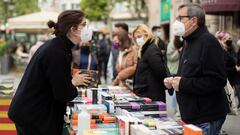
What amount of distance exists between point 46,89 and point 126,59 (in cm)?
348

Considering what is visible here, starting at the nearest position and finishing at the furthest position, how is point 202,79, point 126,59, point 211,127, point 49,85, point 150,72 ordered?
point 49,85 → point 202,79 → point 211,127 → point 150,72 → point 126,59

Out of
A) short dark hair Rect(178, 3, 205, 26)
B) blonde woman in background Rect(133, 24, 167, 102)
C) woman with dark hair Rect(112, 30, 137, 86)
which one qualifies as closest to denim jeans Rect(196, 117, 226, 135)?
short dark hair Rect(178, 3, 205, 26)

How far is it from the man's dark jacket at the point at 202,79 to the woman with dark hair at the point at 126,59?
3015 mm

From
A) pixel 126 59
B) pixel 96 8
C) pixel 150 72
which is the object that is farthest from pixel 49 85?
pixel 96 8

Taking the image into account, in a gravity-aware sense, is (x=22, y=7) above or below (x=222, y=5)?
below

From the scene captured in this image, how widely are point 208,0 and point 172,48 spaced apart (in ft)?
13.1

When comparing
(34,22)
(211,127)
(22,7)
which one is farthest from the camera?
(22,7)

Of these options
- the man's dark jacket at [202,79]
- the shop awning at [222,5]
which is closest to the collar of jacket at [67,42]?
the man's dark jacket at [202,79]

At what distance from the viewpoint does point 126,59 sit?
7.41m

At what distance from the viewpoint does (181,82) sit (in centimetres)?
418

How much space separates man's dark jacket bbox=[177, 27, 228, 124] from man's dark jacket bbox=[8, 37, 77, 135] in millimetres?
980

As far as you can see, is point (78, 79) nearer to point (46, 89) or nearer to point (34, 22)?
point (46, 89)

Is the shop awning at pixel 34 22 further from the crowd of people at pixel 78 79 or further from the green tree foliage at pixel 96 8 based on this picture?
the green tree foliage at pixel 96 8

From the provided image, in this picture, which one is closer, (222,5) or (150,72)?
(150,72)
